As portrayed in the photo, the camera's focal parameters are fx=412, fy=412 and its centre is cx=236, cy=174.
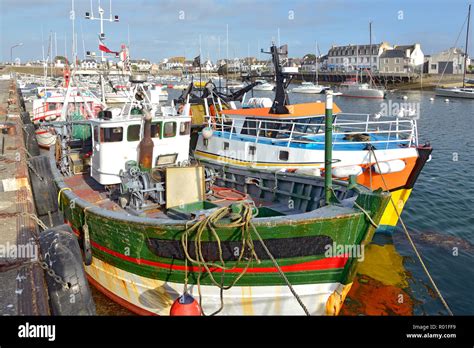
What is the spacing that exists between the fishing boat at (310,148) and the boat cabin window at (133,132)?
3.43 metres

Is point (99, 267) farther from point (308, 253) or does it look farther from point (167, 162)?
point (308, 253)

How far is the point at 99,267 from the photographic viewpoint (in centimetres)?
998

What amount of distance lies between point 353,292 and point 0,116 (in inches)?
1006

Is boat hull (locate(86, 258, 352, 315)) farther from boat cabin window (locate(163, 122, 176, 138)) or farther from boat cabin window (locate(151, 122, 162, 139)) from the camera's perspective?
boat cabin window (locate(163, 122, 176, 138))

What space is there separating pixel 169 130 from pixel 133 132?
3.34 ft

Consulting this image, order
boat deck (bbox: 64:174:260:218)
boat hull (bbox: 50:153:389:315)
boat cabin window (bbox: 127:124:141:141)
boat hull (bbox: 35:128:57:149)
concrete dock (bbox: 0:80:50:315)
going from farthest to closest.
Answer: boat hull (bbox: 35:128:57:149), boat cabin window (bbox: 127:124:141:141), boat deck (bbox: 64:174:260:218), boat hull (bbox: 50:153:389:315), concrete dock (bbox: 0:80:50:315)

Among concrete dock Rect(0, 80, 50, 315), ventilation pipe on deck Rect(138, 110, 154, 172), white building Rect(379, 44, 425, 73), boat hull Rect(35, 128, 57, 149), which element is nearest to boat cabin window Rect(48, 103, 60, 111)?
boat hull Rect(35, 128, 57, 149)

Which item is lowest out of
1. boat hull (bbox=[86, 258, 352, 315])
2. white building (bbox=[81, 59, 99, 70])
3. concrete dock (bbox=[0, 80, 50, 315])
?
boat hull (bbox=[86, 258, 352, 315])

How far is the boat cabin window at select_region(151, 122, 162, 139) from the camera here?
11087mm

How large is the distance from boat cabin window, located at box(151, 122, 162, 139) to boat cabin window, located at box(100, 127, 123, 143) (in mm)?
831
